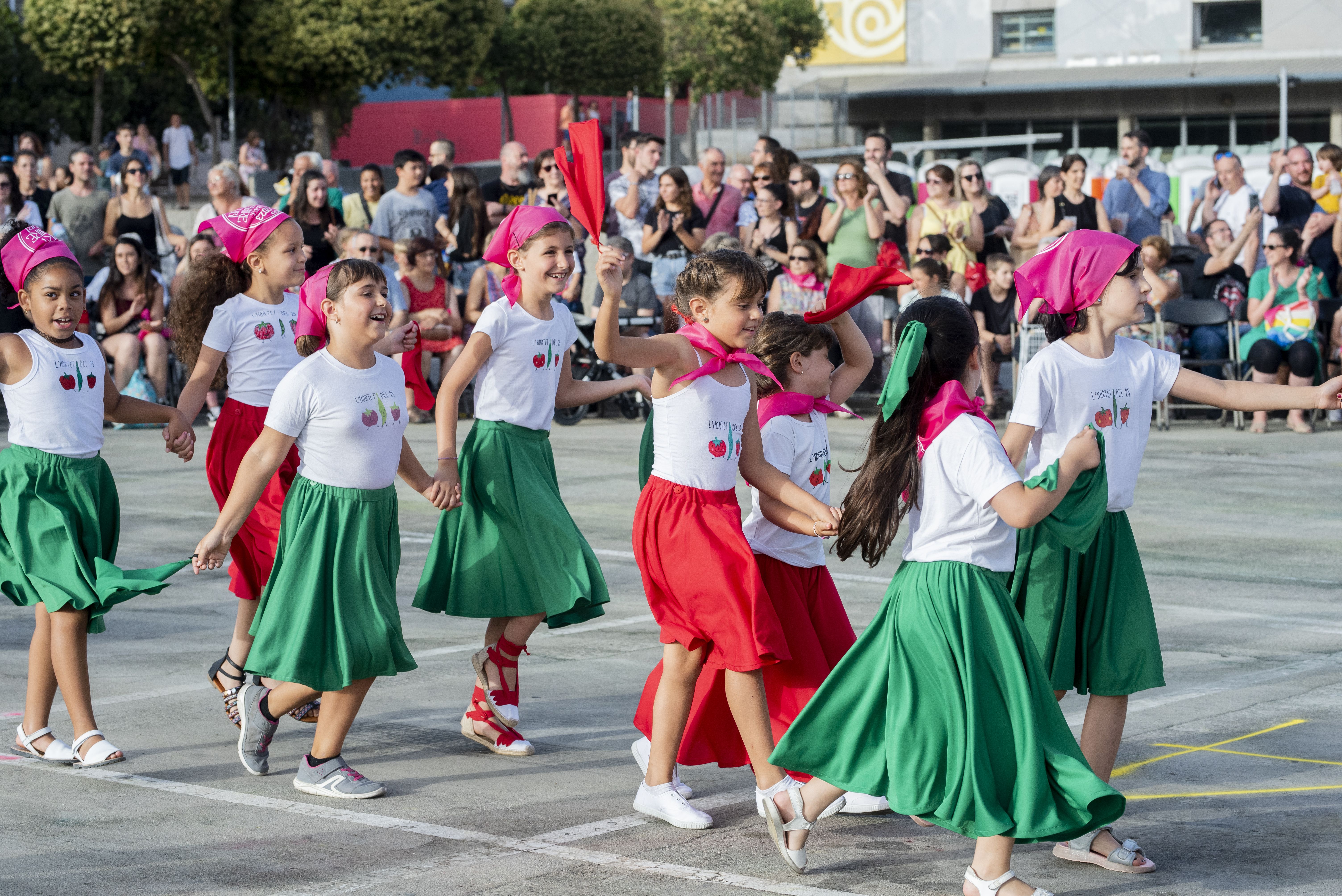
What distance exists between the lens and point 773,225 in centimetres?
1608

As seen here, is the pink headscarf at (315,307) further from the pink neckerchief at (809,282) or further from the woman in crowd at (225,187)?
the pink neckerchief at (809,282)

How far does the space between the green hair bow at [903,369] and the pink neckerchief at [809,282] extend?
411 inches

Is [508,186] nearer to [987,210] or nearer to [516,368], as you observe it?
[987,210]

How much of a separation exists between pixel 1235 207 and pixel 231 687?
13.6 metres

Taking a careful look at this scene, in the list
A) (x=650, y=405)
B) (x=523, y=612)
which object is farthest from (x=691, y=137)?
(x=523, y=612)

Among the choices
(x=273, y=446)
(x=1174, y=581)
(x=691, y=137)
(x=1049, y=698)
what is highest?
(x=691, y=137)

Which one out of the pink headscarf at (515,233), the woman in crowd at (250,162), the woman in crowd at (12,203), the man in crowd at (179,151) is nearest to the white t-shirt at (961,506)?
the pink headscarf at (515,233)

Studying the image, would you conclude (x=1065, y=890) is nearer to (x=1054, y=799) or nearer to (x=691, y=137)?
(x=1054, y=799)

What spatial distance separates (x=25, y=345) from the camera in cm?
584

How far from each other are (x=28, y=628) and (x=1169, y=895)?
5558mm

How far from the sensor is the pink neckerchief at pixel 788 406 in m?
5.24

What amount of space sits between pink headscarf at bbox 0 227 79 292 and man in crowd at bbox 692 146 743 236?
35.9 ft

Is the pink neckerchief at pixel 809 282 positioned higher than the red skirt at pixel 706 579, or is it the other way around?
the pink neckerchief at pixel 809 282

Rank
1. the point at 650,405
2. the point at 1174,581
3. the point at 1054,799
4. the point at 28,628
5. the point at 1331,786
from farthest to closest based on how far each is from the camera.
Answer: the point at 650,405 < the point at 1174,581 < the point at 28,628 < the point at 1331,786 < the point at 1054,799
